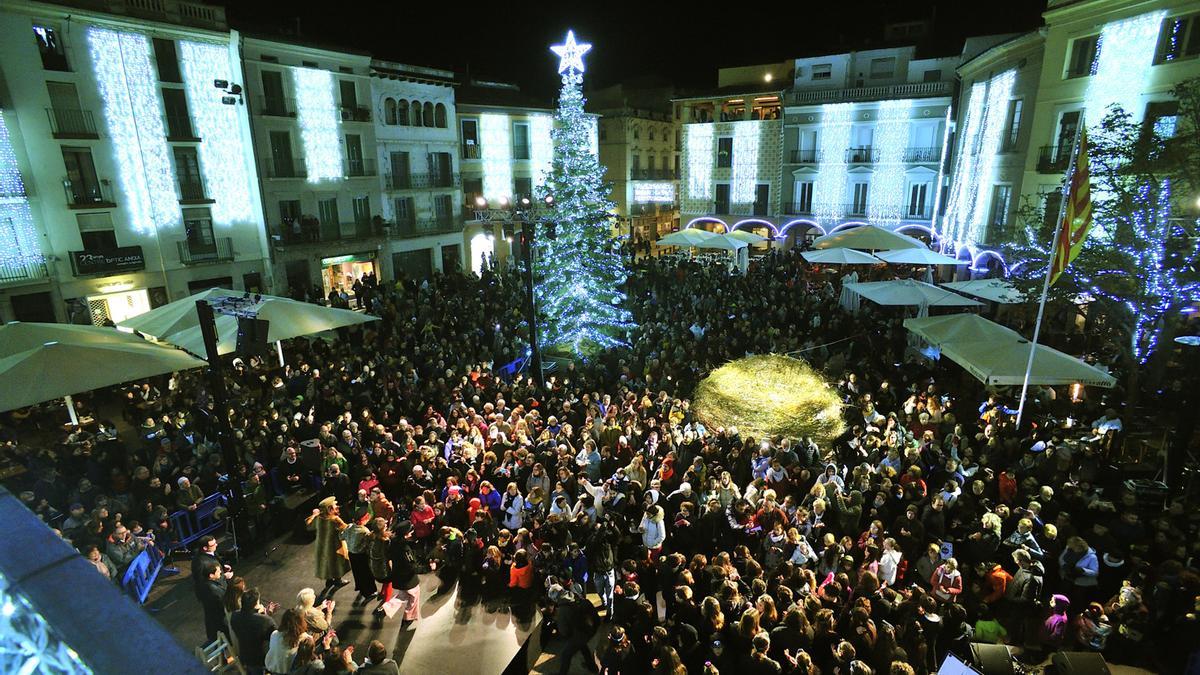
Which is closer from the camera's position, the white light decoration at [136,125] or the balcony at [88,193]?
the balcony at [88,193]

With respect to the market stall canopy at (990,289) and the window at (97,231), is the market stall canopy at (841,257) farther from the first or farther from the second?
the window at (97,231)

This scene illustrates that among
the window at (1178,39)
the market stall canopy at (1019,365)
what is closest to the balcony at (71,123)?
the market stall canopy at (1019,365)

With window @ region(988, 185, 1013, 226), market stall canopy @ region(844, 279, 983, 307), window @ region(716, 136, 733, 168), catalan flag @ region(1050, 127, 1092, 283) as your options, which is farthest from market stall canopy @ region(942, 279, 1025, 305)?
window @ region(716, 136, 733, 168)

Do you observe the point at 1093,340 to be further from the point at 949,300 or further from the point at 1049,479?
the point at 1049,479

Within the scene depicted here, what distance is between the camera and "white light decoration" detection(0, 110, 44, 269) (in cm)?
1888

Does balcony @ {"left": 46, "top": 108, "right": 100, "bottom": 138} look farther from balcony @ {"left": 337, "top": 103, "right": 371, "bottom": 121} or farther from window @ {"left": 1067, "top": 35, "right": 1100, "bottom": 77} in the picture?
window @ {"left": 1067, "top": 35, "right": 1100, "bottom": 77}

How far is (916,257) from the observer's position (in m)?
20.1

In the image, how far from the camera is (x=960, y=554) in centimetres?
811

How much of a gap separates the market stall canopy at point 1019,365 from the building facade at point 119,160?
25792 millimetres

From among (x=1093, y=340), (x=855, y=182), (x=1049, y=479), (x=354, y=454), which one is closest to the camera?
(x=1049, y=479)

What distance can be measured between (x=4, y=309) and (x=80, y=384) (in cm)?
1431

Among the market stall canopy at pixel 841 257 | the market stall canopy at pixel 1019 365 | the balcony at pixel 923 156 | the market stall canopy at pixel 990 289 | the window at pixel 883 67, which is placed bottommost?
the market stall canopy at pixel 1019 365

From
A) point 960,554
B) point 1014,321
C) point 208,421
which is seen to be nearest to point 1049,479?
point 960,554

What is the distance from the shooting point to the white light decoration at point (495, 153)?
35156 mm
